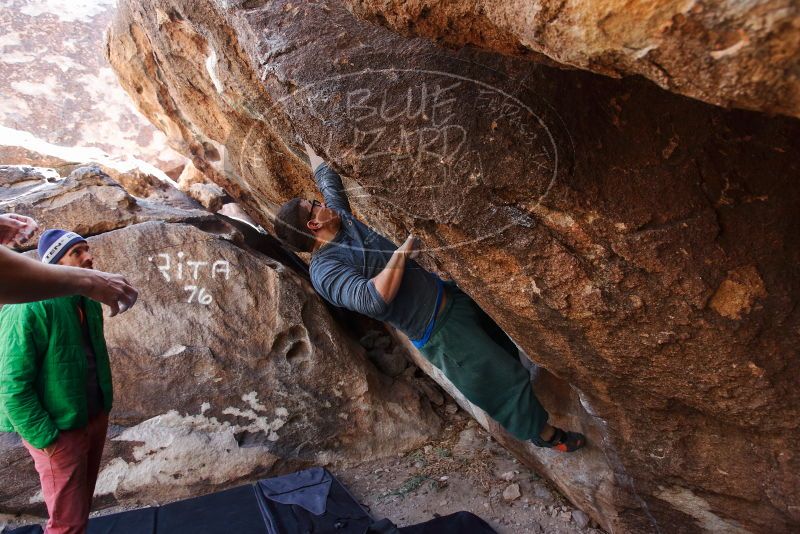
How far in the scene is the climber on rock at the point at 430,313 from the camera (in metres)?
2.68

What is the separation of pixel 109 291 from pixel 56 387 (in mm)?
763

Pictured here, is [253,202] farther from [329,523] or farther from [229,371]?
[329,523]

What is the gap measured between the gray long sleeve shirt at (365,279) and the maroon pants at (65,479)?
51.0 inches

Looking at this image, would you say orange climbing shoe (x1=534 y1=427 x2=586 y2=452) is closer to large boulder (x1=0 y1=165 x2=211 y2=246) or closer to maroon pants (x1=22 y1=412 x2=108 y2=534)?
maroon pants (x1=22 y1=412 x2=108 y2=534)

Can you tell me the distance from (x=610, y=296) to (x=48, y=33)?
2126 centimetres

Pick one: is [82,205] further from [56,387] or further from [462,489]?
[462,489]

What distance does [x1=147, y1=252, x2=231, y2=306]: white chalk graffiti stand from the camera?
3.72m

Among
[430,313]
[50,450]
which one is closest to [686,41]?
[430,313]

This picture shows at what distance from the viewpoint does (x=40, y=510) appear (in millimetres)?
3385

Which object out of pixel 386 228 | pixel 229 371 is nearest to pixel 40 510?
pixel 229 371

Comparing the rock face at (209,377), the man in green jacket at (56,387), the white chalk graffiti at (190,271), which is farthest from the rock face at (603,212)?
the white chalk graffiti at (190,271)

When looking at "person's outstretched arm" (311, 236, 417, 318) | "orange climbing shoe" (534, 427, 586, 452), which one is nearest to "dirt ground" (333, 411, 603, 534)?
"orange climbing shoe" (534, 427, 586, 452)

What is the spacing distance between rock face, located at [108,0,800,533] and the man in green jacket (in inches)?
55.9

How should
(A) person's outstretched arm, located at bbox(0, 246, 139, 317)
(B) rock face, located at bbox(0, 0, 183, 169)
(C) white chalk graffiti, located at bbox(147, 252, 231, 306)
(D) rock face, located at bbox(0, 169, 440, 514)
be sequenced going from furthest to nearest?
1. (B) rock face, located at bbox(0, 0, 183, 169)
2. (C) white chalk graffiti, located at bbox(147, 252, 231, 306)
3. (D) rock face, located at bbox(0, 169, 440, 514)
4. (A) person's outstretched arm, located at bbox(0, 246, 139, 317)
